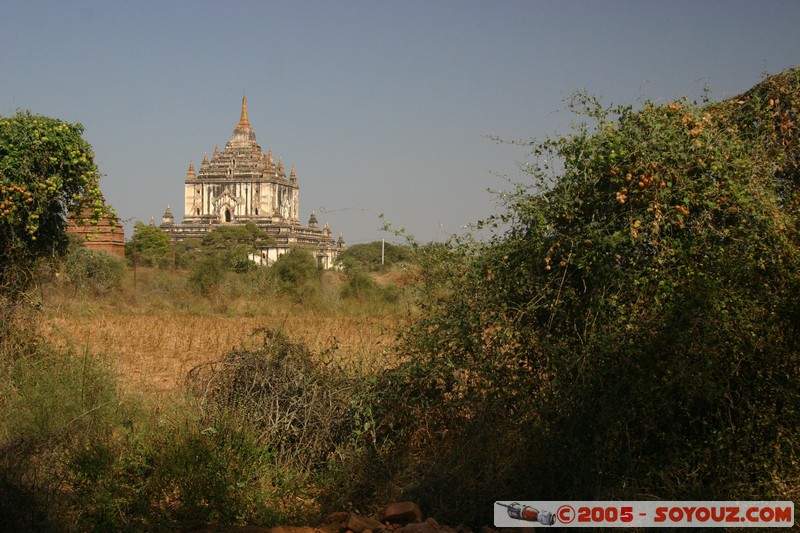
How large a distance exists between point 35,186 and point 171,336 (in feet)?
13.0

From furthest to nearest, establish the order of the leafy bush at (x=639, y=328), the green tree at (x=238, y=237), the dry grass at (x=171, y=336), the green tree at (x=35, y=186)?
the green tree at (x=238, y=237), the green tree at (x=35, y=186), the dry grass at (x=171, y=336), the leafy bush at (x=639, y=328)

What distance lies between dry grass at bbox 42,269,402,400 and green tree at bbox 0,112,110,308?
0.59m

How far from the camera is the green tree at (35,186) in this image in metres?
7.21

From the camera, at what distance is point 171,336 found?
35.9 feet

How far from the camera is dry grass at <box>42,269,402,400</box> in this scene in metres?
6.93

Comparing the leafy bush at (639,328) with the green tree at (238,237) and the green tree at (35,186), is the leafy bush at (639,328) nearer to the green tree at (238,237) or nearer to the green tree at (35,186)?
the green tree at (35,186)

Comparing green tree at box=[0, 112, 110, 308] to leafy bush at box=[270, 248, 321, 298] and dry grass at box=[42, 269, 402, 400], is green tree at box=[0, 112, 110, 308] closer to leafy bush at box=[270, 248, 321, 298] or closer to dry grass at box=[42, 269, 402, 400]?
dry grass at box=[42, 269, 402, 400]

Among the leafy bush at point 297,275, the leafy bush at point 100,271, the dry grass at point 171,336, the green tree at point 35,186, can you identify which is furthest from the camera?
the leafy bush at point 297,275

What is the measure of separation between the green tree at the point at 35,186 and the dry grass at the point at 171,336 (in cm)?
59

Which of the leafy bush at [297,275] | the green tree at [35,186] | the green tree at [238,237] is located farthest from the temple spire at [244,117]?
the green tree at [35,186]

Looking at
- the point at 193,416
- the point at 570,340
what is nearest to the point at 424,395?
the point at 570,340

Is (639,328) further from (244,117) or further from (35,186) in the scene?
(244,117)

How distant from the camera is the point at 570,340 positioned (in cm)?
470

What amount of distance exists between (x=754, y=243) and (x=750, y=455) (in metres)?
1.11
